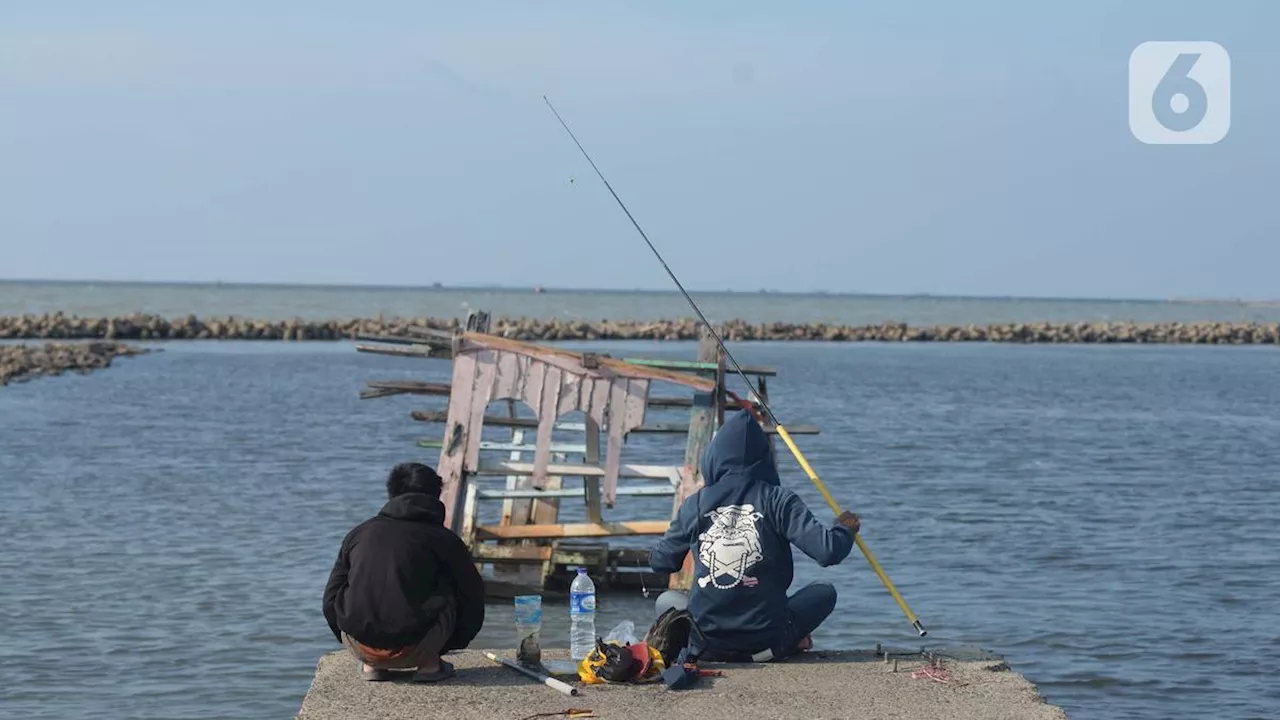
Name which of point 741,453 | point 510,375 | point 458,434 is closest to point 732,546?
point 741,453

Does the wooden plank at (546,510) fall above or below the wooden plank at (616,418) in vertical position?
below

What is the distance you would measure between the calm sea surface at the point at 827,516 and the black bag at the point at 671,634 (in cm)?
333

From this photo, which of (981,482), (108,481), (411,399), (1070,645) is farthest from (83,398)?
(1070,645)

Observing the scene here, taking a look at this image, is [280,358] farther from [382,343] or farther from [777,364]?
[382,343]

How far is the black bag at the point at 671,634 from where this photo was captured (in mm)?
8516

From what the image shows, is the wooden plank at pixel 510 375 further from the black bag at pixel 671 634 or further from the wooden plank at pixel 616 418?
the black bag at pixel 671 634

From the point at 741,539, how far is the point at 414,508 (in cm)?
169

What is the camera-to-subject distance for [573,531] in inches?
551

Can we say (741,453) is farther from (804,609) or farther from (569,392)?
(569,392)

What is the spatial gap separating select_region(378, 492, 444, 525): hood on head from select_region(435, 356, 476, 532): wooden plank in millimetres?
5302

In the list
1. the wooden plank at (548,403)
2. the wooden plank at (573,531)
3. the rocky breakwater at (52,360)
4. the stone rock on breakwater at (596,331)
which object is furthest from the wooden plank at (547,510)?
the stone rock on breakwater at (596,331)

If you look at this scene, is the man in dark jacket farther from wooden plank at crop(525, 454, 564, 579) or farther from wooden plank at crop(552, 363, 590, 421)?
wooden plank at crop(525, 454, 564, 579)

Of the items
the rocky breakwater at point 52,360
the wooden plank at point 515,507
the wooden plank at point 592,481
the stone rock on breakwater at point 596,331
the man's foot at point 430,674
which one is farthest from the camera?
the stone rock on breakwater at point 596,331

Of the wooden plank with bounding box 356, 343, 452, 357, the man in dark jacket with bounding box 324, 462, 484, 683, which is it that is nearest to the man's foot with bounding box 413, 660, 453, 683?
the man in dark jacket with bounding box 324, 462, 484, 683
